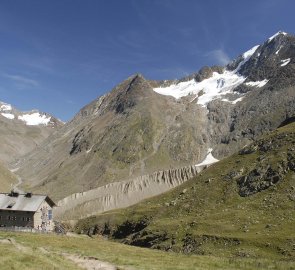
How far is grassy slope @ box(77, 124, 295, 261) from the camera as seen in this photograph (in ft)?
264

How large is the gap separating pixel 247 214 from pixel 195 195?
2572 cm

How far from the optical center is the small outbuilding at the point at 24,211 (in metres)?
103

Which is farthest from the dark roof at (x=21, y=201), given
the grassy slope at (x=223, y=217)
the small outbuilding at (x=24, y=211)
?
the grassy slope at (x=223, y=217)

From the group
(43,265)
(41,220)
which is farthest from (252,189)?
(43,265)

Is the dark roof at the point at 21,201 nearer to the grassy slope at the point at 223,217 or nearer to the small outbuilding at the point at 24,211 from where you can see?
the small outbuilding at the point at 24,211

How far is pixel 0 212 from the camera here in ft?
344

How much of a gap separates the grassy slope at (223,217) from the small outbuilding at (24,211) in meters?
21.8

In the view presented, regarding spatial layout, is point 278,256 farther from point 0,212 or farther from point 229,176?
point 0,212

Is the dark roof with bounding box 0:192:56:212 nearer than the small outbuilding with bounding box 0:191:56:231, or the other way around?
the small outbuilding with bounding box 0:191:56:231

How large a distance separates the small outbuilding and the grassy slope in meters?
21.8

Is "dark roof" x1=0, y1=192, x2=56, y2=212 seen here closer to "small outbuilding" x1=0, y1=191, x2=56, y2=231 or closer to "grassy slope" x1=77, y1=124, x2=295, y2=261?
"small outbuilding" x1=0, y1=191, x2=56, y2=231

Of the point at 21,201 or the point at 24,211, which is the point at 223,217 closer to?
the point at 24,211

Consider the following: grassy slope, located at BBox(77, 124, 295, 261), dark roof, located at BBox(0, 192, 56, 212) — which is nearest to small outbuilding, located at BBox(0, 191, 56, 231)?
dark roof, located at BBox(0, 192, 56, 212)

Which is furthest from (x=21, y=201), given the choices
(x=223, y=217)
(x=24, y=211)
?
(x=223, y=217)
